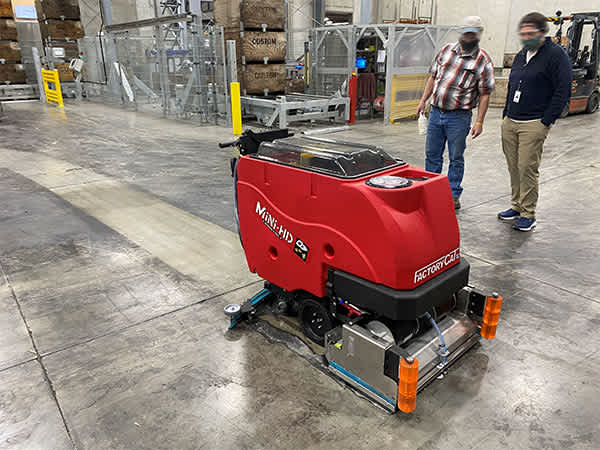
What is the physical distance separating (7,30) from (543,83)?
17115 millimetres

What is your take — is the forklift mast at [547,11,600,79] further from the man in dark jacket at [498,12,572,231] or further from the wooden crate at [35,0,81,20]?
the wooden crate at [35,0,81,20]

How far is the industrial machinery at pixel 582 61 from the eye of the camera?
10562 mm

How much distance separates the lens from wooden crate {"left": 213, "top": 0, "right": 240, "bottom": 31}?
9.37 meters

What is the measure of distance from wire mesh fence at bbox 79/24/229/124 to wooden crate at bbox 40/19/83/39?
61cm

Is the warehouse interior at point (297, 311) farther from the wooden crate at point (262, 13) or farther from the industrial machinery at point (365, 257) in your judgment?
the wooden crate at point (262, 13)

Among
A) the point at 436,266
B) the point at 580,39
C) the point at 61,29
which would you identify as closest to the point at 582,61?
the point at 580,39

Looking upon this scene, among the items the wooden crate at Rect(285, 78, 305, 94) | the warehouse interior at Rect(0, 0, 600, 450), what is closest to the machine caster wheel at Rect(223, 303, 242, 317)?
the warehouse interior at Rect(0, 0, 600, 450)

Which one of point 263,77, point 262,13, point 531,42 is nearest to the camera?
point 531,42

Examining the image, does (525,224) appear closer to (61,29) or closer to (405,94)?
(405,94)

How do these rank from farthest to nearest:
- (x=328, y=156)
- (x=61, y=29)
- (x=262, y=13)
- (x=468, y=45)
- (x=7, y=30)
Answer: (x=61, y=29)
(x=7, y=30)
(x=262, y=13)
(x=468, y=45)
(x=328, y=156)

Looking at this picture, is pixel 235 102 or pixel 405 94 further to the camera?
pixel 405 94

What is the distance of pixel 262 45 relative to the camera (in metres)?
9.66

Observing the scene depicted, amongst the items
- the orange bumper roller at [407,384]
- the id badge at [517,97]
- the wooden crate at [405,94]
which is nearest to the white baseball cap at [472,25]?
the id badge at [517,97]

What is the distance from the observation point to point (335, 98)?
10.3m
